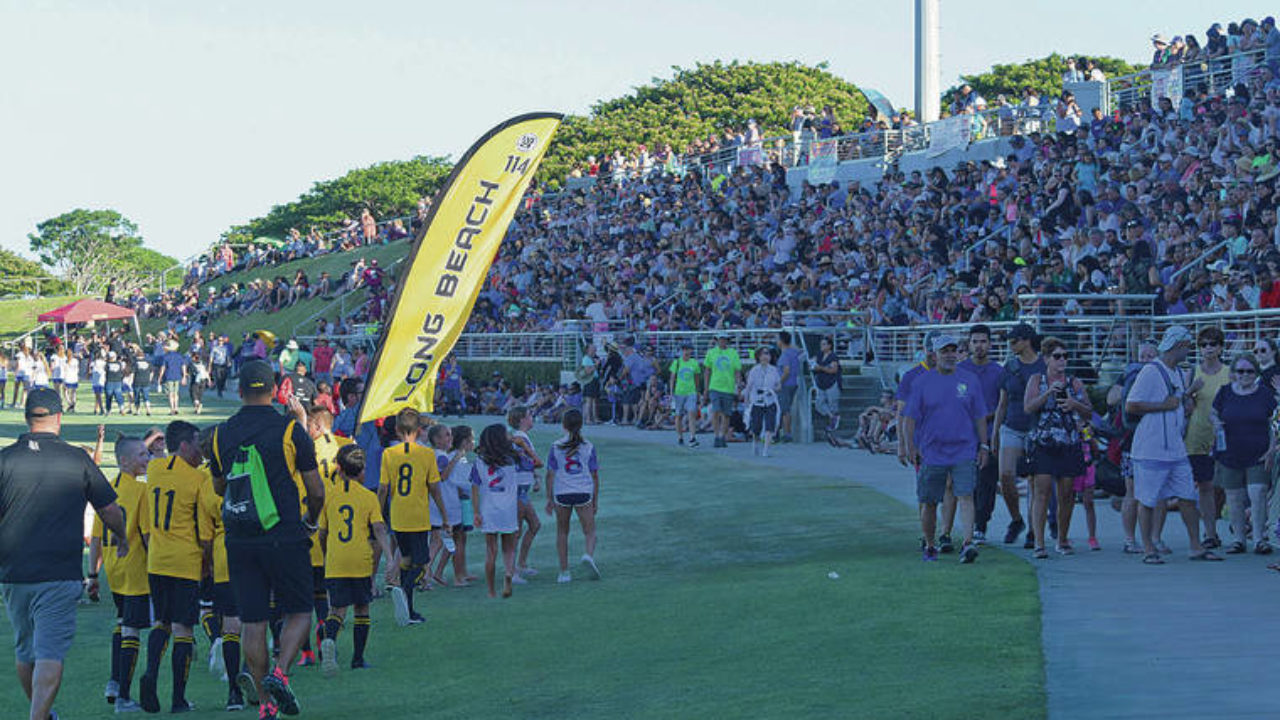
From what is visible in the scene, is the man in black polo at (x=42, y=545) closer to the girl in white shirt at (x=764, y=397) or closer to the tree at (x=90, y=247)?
Result: the girl in white shirt at (x=764, y=397)

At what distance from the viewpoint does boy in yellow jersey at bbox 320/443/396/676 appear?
31.2ft

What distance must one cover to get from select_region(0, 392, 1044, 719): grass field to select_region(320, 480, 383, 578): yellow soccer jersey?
2.28 feet

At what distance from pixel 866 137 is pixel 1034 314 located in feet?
63.2

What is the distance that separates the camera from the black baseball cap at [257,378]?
7.72m

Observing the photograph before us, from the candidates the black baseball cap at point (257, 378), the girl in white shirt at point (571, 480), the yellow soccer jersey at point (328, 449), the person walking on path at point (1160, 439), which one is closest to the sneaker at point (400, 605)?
the yellow soccer jersey at point (328, 449)

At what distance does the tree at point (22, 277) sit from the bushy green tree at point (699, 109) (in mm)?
44115

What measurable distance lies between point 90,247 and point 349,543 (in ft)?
400

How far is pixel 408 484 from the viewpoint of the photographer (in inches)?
435

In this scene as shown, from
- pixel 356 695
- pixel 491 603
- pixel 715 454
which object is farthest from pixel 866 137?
pixel 356 695

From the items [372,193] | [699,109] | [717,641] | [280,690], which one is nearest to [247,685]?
[280,690]

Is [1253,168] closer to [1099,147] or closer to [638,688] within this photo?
[1099,147]

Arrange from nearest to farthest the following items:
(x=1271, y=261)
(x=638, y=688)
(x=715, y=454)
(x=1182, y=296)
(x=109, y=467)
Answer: (x=638, y=688), (x=1271, y=261), (x=1182, y=296), (x=715, y=454), (x=109, y=467)

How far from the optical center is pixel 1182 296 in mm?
19266

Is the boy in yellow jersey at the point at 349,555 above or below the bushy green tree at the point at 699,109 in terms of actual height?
below
